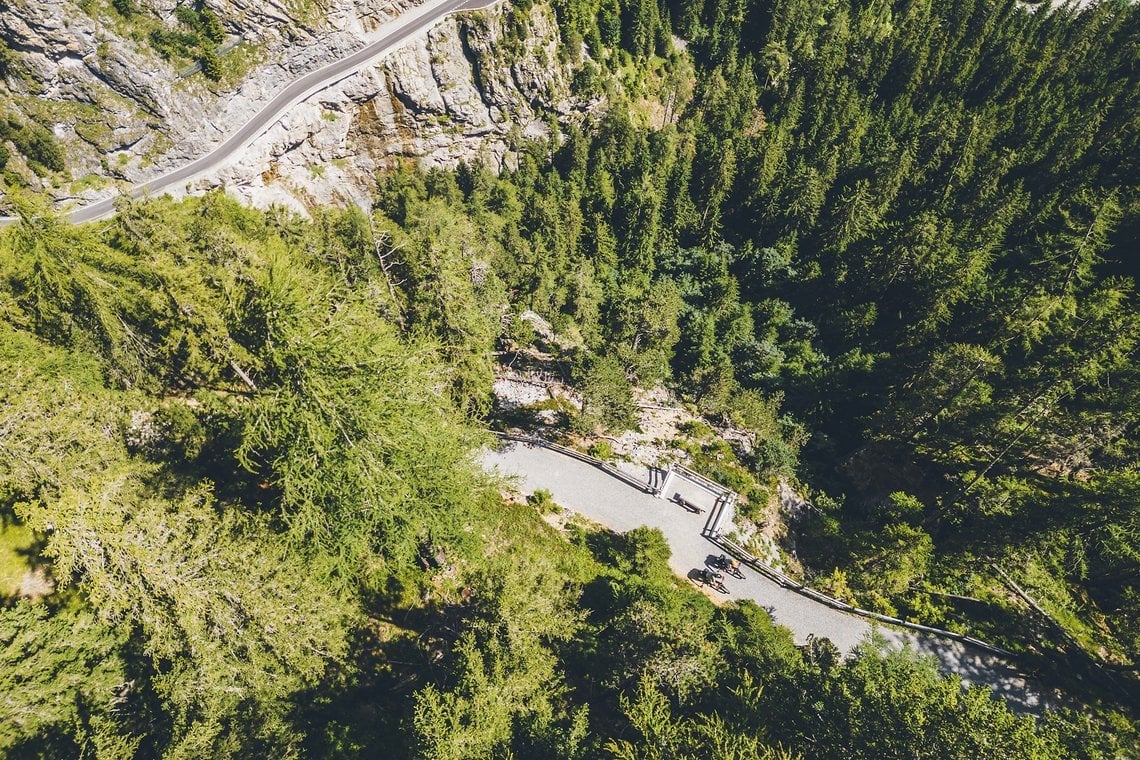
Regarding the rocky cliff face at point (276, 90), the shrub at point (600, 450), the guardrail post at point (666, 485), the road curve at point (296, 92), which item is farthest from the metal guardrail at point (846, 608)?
the road curve at point (296, 92)

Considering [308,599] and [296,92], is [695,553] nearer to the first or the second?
[308,599]

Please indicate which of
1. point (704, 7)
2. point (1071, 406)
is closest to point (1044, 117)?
point (704, 7)

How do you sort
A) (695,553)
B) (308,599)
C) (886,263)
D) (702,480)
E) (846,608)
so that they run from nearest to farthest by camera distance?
(308,599)
(846,608)
(695,553)
(702,480)
(886,263)

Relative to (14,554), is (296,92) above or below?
above

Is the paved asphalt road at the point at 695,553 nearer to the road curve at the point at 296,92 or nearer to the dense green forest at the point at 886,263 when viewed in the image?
the dense green forest at the point at 886,263

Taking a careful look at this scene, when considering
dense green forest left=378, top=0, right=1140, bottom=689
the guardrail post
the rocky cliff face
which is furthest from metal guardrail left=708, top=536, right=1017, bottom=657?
A: the rocky cliff face

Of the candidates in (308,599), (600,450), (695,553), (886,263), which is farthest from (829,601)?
(886,263)
